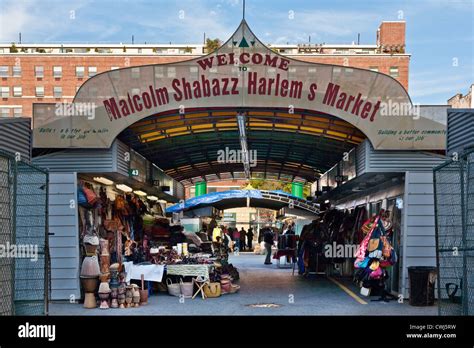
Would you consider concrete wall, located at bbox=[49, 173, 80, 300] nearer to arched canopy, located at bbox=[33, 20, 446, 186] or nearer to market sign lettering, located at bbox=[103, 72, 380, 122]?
arched canopy, located at bbox=[33, 20, 446, 186]

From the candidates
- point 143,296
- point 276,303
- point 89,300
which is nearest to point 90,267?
point 89,300

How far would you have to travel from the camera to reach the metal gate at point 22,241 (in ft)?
28.1

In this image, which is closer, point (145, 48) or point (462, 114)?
point (462, 114)

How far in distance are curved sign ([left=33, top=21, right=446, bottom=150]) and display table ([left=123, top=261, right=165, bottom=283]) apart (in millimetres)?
3168

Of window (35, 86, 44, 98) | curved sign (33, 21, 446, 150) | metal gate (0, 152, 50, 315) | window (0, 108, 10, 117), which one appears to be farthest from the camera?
window (35, 86, 44, 98)

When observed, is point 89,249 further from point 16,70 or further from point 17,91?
point 16,70

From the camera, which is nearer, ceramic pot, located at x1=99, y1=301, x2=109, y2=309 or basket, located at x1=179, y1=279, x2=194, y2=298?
ceramic pot, located at x1=99, y1=301, x2=109, y2=309

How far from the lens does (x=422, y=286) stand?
13.8m

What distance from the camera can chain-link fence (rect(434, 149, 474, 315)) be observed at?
8.41 m

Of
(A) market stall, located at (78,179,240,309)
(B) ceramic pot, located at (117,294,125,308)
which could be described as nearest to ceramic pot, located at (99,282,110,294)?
(A) market stall, located at (78,179,240,309)

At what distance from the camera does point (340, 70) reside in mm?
13445

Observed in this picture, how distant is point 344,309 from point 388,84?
15.5ft
